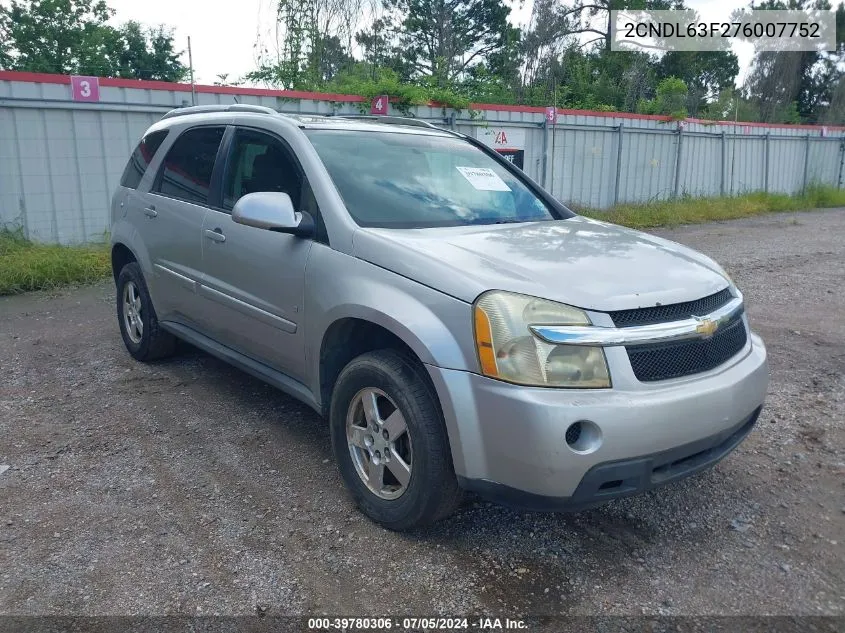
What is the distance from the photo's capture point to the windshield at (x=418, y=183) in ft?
11.8

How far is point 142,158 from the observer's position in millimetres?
5367

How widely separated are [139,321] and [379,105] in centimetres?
730

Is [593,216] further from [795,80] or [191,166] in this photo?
[795,80]

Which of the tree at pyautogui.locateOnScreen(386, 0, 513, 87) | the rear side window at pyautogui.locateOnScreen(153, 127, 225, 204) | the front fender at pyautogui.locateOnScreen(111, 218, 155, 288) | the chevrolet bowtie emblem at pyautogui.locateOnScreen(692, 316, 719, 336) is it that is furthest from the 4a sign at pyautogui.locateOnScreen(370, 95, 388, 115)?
the tree at pyautogui.locateOnScreen(386, 0, 513, 87)

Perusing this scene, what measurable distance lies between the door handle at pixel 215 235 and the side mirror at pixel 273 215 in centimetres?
67

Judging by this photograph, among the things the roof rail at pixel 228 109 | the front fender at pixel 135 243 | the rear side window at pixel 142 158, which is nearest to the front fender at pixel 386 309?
the roof rail at pixel 228 109

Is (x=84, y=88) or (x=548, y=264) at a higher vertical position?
(x=84, y=88)

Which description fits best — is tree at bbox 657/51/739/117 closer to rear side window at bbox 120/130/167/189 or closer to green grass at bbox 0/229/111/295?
green grass at bbox 0/229/111/295

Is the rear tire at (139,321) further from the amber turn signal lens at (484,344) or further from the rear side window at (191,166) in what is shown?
the amber turn signal lens at (484,344)

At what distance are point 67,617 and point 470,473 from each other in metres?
1.54

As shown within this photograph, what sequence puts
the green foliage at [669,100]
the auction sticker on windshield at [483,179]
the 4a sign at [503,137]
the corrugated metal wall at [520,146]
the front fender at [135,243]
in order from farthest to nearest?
the green foliage at [669,100] → the 4a sign at [503,137] → the corrugated metal wall at [520,146] → the front fender at [135,243] → the auction sticker on windshield at [483,179]

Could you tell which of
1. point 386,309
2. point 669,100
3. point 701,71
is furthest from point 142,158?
point 701,71

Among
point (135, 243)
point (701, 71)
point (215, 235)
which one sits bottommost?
point (135, 243)

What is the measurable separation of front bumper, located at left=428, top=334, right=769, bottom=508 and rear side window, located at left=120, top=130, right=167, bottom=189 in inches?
135
